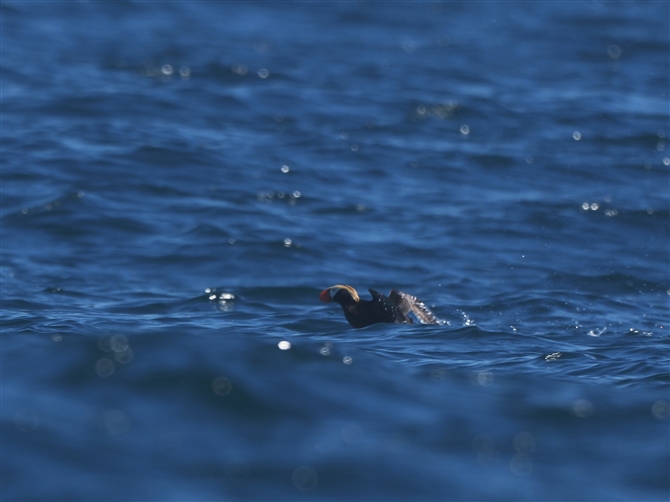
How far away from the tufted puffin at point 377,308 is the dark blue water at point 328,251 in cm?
28

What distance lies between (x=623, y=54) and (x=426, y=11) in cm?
691

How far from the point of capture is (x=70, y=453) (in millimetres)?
5957

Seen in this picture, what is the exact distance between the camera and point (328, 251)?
12.8m

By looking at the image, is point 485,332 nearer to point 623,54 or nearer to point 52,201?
point 52,201

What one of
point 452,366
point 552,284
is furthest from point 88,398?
point 552,284

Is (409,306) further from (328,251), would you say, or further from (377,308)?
(328,251)

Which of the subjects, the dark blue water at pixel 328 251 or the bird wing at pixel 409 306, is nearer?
Result: the dark blue water at pixel 328 251

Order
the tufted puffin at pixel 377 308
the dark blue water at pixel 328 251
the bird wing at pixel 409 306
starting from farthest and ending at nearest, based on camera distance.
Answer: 1. the bird wing at pixel 409 306
2. the tufted puffin at pixel 377 308
3. the dark blue water at pixel 328 251

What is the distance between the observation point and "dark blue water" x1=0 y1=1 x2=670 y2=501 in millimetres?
6125

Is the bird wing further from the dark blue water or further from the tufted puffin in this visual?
the dark blue water

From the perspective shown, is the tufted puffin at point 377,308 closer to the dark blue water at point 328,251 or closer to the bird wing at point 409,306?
the bird wing at point 409,306

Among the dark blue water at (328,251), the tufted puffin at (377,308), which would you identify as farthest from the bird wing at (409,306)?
the dark blue water at (328,251)

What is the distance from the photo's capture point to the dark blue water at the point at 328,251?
6125 millimetres

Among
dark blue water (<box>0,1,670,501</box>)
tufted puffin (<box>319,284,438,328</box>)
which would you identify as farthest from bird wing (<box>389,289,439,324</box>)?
dark blue water (<box>0,1,670,501</box>)
